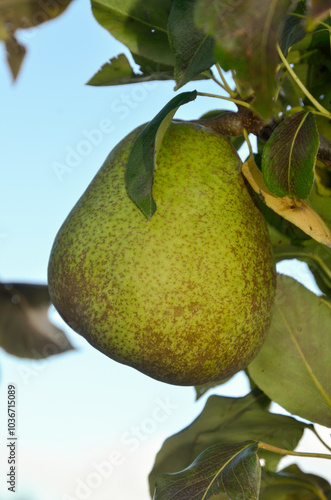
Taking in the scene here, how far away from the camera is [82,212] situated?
1.08 meters

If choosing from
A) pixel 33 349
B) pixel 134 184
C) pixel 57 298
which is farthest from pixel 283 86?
pixel 33 349

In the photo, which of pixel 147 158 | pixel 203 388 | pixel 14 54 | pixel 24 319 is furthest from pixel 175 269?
pixel 24 319

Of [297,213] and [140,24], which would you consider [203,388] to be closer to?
[297,213]

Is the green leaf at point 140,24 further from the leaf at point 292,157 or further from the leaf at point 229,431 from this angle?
the leaf at point 229,431

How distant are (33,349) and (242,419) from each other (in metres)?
0.66

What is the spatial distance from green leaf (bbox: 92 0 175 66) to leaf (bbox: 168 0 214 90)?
29 cm

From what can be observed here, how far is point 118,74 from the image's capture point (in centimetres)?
123

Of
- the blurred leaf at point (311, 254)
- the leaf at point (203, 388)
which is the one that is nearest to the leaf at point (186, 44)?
the blurred leaf at point (311, 254)

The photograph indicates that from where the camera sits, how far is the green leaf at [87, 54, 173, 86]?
1.20 meters

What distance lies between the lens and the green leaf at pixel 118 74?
47.3 inches

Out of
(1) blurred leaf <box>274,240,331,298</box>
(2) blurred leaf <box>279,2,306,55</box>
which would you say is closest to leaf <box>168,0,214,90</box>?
(2) blurred leaf <box>279,2,306,55</box>

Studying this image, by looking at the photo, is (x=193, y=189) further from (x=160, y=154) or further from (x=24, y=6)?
(x=24, y=6)

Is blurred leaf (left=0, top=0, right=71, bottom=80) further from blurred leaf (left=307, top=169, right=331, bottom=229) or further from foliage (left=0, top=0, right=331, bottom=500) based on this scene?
blurred leaf (left=307, top=169, right=331, bottom=229)

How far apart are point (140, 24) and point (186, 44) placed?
0.35 m
